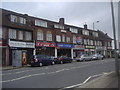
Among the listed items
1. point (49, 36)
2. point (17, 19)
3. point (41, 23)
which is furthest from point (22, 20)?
point (49, 36)

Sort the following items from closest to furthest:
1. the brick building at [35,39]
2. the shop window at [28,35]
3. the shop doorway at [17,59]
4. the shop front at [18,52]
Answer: the shop doorway at [17,59]
the shop front at [18,52]
the brick building at [35,39]
the shop window at [28,35]

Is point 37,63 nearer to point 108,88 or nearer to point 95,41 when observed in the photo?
point 108,88

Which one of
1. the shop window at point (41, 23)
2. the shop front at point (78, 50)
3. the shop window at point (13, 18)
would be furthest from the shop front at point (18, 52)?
the shop front at point (78, 50)

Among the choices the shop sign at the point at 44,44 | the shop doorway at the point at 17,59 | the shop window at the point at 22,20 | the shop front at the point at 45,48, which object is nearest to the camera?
the shop doorway at the point at 17,59

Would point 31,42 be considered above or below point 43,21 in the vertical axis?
below

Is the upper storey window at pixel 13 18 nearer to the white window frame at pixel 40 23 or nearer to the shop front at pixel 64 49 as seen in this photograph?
the white window frame at pixel 40 23

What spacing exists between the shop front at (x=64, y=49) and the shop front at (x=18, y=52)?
815cm

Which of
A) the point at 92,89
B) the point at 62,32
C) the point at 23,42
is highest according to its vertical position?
the point at 62,32

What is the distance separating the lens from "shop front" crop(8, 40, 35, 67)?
21.4 m

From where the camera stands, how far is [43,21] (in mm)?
31312

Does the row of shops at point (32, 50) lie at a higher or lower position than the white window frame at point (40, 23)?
lower

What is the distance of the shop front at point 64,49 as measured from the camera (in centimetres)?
3369

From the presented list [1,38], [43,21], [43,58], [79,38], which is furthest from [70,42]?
[1,38]

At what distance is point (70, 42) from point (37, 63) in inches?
676
